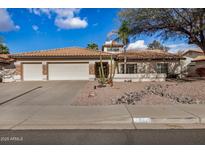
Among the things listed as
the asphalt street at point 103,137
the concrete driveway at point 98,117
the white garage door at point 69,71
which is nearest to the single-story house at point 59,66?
the white garage door at point 69,71

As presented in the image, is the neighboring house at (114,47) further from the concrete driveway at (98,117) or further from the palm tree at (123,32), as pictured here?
the concrete driveway at (98,117)

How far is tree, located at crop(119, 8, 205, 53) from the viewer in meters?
17.5

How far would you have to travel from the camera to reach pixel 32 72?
1045 inches

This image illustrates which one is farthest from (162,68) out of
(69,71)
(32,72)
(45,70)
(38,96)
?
(38,96)

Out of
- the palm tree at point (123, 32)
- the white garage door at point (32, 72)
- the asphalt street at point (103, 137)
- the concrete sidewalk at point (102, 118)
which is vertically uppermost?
the palm tree at point (123, 32)

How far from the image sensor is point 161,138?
6.21 metres

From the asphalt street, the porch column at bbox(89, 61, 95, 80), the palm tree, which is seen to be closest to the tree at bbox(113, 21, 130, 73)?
the palm tree

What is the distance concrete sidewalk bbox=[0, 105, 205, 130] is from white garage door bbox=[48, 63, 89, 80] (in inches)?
625

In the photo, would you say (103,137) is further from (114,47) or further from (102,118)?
(114,47)

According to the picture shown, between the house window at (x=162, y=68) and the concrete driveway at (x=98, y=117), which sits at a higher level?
the house window at (x=162, y=68)

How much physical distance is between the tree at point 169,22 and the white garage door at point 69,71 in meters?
7.95

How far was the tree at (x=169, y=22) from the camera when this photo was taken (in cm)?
1748

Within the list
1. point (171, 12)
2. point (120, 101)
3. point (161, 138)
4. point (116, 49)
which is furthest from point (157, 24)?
point (116, 49)

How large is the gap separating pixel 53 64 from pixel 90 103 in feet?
50.9
